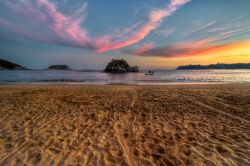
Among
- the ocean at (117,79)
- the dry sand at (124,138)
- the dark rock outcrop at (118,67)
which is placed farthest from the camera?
the dark rock outcrop at (118,67)

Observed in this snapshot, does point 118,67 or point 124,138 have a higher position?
point 118,67

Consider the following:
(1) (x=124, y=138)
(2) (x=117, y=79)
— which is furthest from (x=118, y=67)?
(1) (x=124, y=138)

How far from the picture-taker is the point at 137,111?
28.6ft

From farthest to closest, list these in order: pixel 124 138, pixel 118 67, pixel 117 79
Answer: pixel 118 67, pixel 117 79, pixel 124 138

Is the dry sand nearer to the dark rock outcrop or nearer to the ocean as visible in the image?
the ocean

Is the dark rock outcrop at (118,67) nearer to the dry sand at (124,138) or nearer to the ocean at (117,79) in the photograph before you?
the ocean at (117,79)

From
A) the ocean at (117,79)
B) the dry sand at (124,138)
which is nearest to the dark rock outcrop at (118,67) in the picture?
the ocean at (117,79)

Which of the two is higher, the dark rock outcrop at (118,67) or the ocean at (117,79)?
the dark rock outcrop at (118,67)

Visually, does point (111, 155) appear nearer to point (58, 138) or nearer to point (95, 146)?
point (95, 146)

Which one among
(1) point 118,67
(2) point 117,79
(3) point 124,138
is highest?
(1) point 118,67

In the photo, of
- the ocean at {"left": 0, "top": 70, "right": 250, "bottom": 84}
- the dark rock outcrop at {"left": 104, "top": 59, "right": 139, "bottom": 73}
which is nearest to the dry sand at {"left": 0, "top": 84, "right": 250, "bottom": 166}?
the ocean at {"left": 0, "top": 70, "right": 250, "bottom": 84}

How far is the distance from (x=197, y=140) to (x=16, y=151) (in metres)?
5.40

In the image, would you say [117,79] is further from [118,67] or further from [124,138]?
[118,67]

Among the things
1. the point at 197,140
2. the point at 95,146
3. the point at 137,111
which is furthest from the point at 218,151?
the point at 137,111
